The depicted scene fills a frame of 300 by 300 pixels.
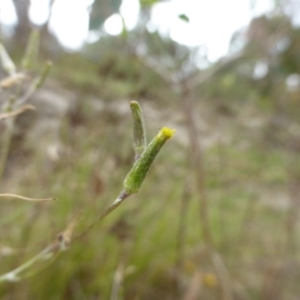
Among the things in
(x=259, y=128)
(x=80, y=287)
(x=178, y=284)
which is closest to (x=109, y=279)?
(x=80, y=287)

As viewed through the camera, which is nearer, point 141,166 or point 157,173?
point 141,166

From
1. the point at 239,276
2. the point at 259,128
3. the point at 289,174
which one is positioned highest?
the point at 259,128

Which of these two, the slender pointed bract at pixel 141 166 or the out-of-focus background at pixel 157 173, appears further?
the out-of-focus background at pixel 157 173

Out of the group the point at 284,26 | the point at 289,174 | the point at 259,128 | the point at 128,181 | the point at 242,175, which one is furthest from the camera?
the point at 259,128

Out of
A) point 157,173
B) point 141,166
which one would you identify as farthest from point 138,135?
point 157,173

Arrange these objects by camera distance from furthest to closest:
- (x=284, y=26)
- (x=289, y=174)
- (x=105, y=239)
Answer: (x=289, y=174) < (x=284, y=26) < (x=105, y=239)

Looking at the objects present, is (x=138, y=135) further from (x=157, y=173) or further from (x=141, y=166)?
(x=157, y=173)

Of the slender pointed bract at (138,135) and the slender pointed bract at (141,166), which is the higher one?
the slender pointed bract at (138,135)

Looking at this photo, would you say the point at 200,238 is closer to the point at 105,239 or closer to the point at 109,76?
the point at 105,239
